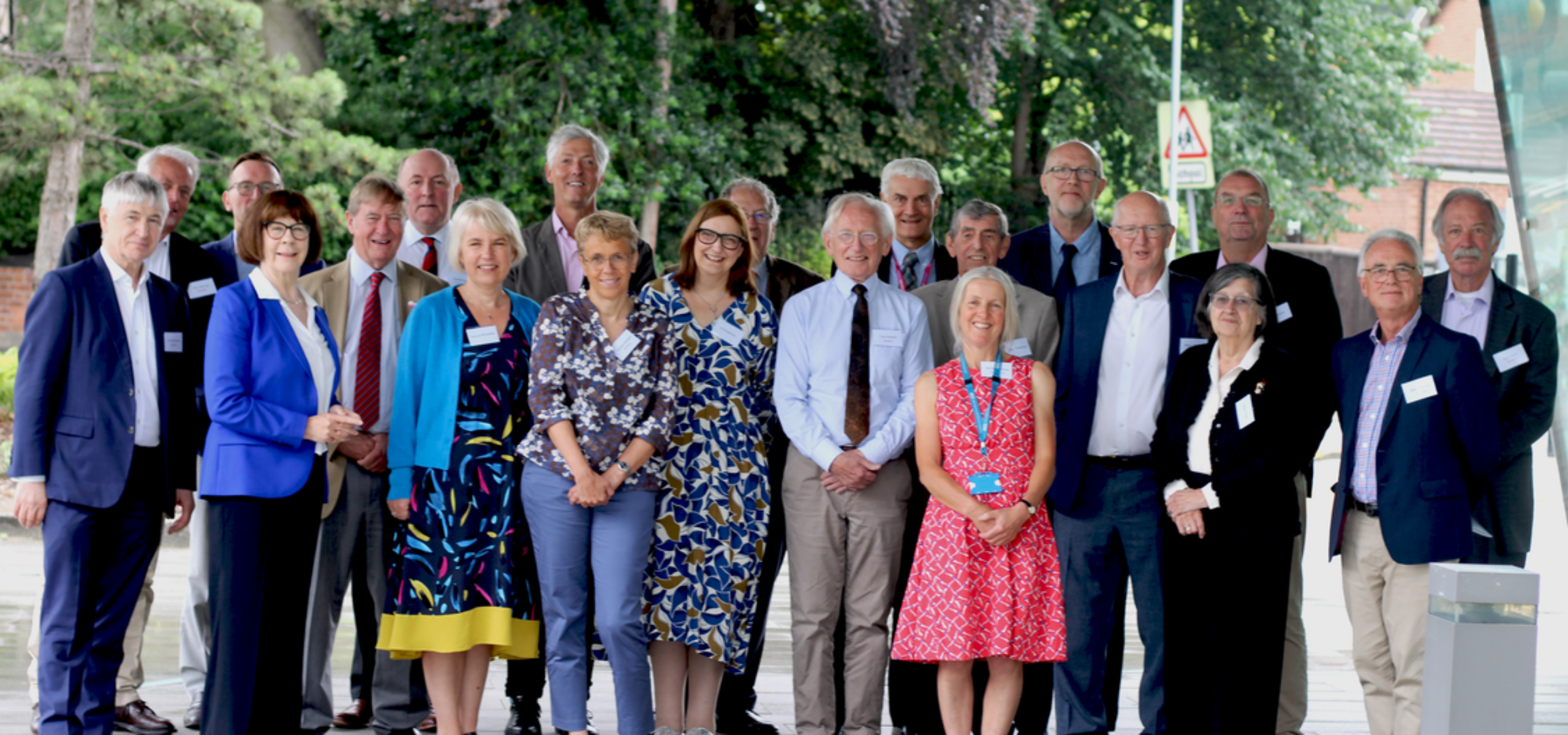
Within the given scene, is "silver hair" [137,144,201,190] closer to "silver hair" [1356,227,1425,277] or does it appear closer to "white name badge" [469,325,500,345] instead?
"white name badge" [469,325,500,345]

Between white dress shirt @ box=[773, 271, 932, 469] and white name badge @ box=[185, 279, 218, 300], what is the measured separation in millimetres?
1979

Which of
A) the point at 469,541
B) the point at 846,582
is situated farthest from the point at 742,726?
the point at 469,541

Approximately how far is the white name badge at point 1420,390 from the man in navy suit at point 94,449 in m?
3.78

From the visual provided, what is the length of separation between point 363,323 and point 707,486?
4.19ft

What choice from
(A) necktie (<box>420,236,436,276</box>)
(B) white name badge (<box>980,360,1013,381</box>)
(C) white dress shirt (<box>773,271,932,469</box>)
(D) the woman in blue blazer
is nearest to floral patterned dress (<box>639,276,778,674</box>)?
(C) white dress shirt (<box>773,271,932,469</box>)

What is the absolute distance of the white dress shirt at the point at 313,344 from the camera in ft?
12.8

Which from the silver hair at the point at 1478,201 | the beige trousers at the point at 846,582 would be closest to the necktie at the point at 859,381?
the beige trousers at the point at 846,582

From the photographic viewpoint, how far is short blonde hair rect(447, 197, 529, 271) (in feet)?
13.7

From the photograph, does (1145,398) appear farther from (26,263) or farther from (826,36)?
(26,263)

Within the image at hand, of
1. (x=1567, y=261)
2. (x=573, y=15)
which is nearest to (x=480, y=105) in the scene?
(x=573, y=15)

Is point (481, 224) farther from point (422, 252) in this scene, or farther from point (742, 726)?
point (742, 726)

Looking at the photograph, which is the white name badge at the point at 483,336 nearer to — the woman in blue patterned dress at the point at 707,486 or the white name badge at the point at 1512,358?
the woman in blue patterned dress at the point at 707,486

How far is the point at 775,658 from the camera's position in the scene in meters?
6.04

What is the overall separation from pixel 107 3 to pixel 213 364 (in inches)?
349
